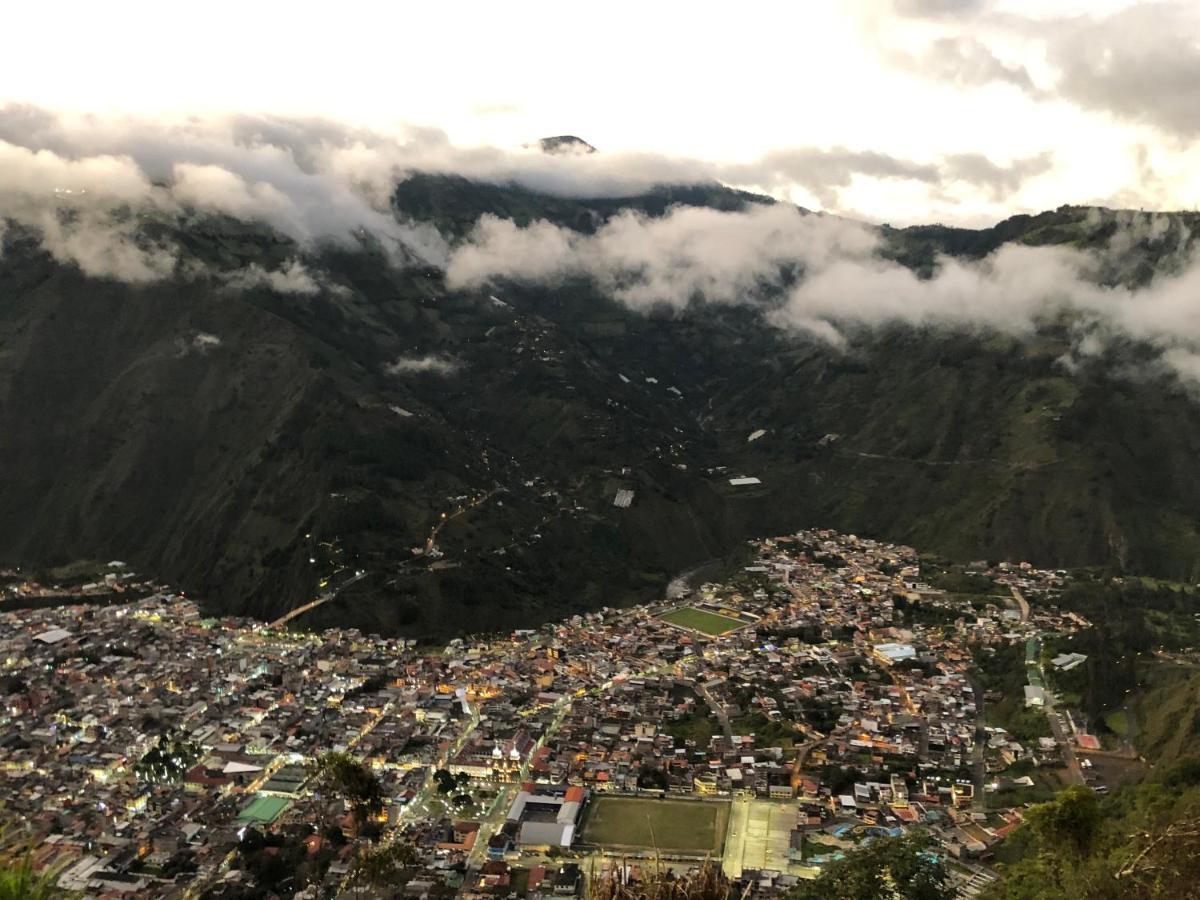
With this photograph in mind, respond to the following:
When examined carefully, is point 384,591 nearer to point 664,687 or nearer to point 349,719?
point 349,719

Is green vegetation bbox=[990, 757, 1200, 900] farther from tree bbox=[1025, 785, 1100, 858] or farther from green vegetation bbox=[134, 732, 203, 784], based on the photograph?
green vegetation bbox=[134, 732, 203, 784]

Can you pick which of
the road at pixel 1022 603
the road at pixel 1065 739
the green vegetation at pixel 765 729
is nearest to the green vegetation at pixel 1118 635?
the road at pixel 1065 739

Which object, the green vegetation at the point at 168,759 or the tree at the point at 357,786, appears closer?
the tree at the point at 357,786

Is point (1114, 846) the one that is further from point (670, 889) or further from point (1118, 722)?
point (1118, 722)

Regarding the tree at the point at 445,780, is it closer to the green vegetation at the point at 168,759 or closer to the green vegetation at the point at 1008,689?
the green vegetation at the point at 168,759

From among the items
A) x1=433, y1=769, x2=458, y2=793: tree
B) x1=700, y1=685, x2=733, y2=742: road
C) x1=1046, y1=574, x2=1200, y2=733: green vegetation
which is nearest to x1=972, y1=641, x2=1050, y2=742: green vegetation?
x1=1046, y1=574, x2=1200, y2=733: green vegetation
